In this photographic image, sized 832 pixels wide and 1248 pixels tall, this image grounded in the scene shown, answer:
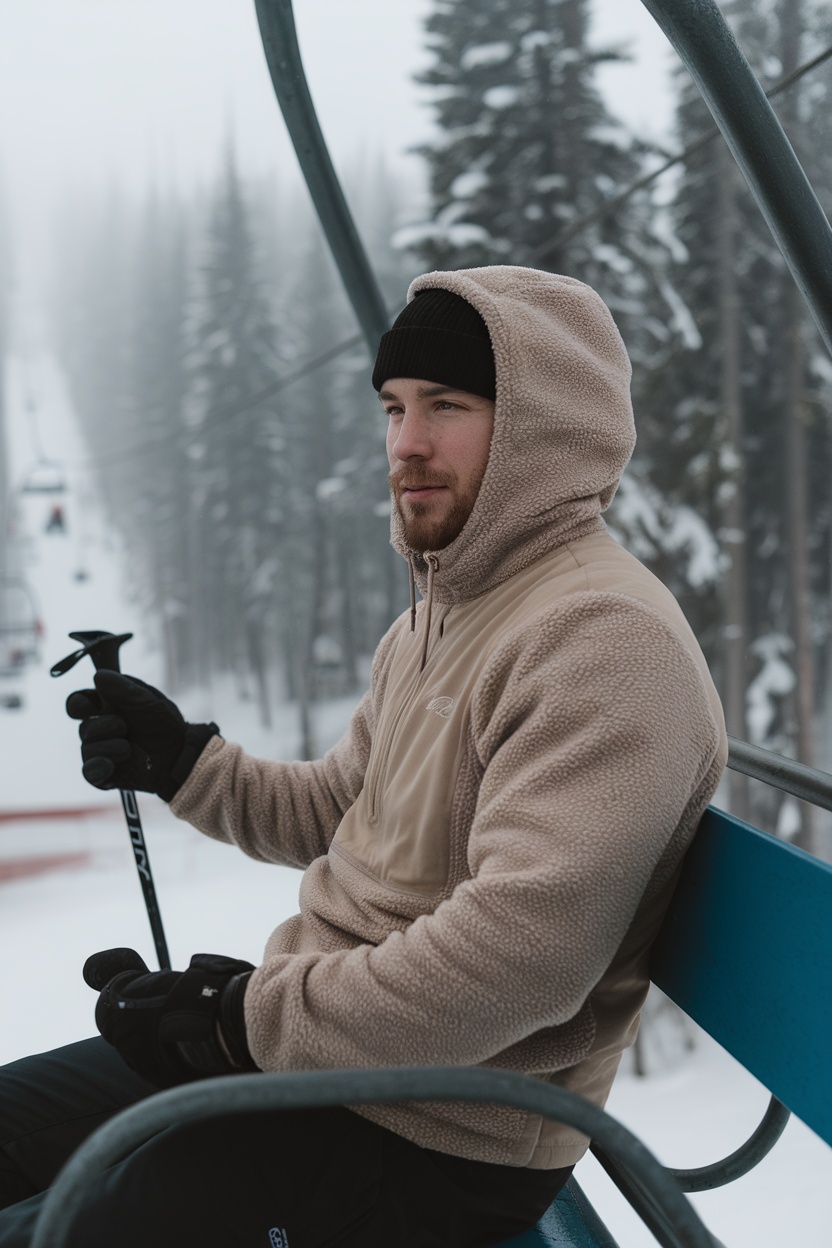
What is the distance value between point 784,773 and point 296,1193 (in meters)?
0.73

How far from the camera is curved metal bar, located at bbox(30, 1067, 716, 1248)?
743mm

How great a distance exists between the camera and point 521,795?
0.99 m

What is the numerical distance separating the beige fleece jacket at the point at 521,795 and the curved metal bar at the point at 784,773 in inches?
9.5

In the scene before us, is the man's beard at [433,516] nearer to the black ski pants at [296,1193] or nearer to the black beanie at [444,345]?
the black beanie at [444,345]

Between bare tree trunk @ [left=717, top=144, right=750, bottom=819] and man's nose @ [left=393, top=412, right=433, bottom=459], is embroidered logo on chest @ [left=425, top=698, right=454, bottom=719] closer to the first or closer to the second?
man's nose @ [left=393, top=412, right=433, bottom=459]

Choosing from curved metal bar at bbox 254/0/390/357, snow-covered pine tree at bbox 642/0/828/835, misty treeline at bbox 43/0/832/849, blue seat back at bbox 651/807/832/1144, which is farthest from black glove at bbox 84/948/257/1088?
snow-covered pine tree at bbox 642/0/828/835

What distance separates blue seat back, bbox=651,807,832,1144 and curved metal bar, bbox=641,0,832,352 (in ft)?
2.20

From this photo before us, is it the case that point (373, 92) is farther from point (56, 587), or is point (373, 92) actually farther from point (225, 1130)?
point (225, 1130)

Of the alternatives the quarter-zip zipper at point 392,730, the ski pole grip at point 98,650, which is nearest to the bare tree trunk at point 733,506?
the ski pole grip at point 98,650

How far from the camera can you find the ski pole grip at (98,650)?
1.61m

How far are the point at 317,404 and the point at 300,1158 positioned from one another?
13583 mm

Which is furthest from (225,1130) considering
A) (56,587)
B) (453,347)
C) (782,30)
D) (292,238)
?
(292,238)

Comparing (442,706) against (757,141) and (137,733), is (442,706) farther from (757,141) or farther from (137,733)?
(757,141)

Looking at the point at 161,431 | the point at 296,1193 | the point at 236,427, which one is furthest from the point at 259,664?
the point at 296,1193
